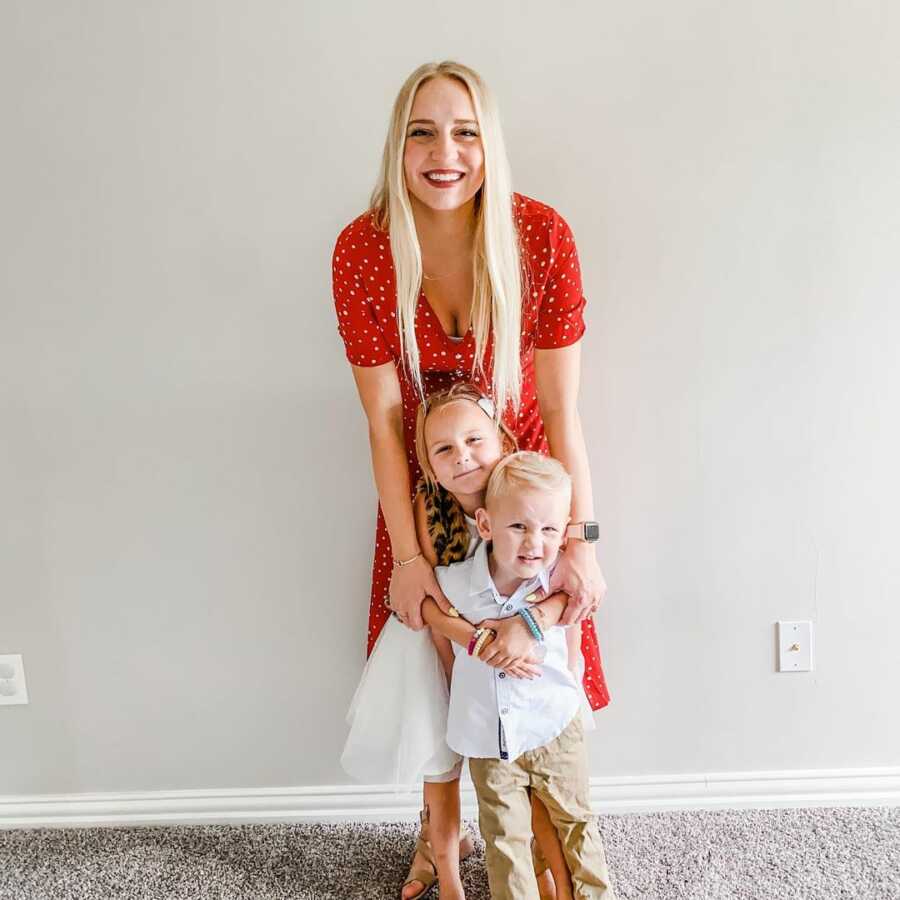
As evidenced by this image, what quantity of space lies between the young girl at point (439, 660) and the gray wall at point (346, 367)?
28 cm

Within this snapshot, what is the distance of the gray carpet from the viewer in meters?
1.57

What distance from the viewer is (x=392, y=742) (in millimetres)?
1497

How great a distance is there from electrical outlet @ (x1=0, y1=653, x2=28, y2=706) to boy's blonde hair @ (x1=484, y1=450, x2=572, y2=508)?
1.14 metres

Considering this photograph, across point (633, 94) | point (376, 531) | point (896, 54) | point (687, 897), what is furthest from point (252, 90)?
point (687, 897)

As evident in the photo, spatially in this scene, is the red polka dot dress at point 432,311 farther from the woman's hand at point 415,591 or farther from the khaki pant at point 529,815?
the khaki pant at point 529,815

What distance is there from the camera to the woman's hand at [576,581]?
1390 millimetres

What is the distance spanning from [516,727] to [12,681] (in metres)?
1.13

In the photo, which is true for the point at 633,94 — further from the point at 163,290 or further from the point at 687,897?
the point at 687,897

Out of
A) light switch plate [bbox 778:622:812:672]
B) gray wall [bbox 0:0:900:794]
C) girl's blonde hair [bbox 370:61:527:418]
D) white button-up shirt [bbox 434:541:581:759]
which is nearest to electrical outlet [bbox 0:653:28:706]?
gray wall [bbox 0:0:900:794]

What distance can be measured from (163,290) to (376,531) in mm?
626

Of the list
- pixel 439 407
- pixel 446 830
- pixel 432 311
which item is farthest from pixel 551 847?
pixel 432 311

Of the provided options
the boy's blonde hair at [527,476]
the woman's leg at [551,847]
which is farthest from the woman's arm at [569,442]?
the woman's leg at [551,847]

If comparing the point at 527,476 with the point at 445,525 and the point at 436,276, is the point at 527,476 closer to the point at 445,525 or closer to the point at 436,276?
the point at 445,525

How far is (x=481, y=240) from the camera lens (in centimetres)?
136
